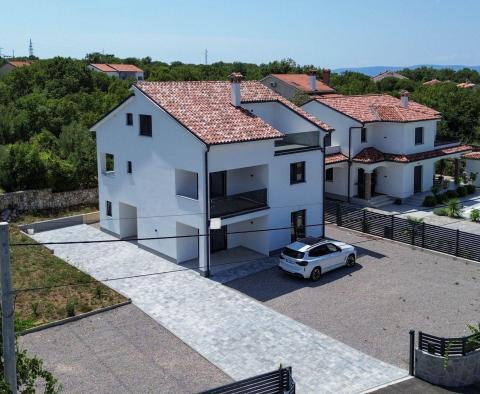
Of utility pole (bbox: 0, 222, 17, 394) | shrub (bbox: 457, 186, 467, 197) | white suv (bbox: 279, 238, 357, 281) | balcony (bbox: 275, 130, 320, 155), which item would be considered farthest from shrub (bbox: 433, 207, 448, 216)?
utility pole (bbox: 0, 222, 17, 394)

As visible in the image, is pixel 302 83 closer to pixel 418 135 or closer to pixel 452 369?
pixel 418 135

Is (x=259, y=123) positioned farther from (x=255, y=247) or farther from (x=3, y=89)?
(x=3, y=89)

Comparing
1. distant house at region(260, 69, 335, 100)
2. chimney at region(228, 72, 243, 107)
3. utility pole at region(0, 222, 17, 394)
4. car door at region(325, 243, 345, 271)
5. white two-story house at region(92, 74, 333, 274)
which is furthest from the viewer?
distant house at region(260, 69, 335, 100)

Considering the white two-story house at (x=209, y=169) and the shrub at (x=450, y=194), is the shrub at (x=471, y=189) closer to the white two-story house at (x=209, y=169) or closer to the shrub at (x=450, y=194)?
the shrub at (x=450, y=194)

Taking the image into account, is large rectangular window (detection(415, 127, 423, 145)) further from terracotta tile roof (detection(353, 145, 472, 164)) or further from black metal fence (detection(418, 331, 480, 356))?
black metal fence (detection(418, 331, 480, 356))

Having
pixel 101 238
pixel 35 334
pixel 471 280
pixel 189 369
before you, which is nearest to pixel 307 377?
pixel 189 369

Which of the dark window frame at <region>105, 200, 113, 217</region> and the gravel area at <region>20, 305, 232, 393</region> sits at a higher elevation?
the dark window frame at <region>105, 200, 113, 217</region>

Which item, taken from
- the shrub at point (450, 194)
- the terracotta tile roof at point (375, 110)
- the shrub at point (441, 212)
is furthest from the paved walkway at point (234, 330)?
the shrub at point (450, 194)
